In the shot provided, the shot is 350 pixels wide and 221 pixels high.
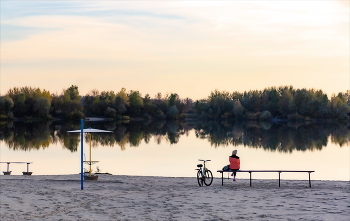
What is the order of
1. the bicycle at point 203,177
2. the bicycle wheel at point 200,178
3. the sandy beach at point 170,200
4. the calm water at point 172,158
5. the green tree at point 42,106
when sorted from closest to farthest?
the sandy beach at point 170,200, the bicycle wheel at point 200,178, the bicycle at point 203,177, the calm water at point 172,158, the green tree at point 42,106

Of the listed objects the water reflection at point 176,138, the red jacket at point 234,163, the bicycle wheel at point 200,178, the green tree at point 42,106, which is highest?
the green tree at point 42,106

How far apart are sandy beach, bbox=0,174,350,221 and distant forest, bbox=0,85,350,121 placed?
92.1 metres

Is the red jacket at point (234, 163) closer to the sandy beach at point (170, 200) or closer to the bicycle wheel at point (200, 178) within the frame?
the sandy beach at point (170, 200)

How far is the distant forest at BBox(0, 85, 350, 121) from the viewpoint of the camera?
111 metres

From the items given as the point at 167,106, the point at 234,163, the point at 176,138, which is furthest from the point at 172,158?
the point at 167,106

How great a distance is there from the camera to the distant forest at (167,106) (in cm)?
11138

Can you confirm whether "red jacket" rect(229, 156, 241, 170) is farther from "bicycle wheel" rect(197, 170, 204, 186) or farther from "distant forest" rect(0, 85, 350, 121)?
"distant forest" rect(0, 85, 350, 121)

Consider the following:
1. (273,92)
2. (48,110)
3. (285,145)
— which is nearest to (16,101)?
(48,110)

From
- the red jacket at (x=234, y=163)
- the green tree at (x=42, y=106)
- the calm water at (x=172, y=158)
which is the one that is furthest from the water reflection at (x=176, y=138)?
the green tree at (x=42, y=106)

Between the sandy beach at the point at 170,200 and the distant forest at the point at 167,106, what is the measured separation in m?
92.1

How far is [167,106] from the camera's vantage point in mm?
123188

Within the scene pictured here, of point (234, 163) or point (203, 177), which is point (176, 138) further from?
point (203, 177)

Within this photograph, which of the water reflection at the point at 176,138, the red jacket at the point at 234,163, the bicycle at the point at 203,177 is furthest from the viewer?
the water reflection at the point at 176,138

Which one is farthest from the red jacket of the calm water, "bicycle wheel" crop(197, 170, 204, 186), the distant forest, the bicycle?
the distant forest
